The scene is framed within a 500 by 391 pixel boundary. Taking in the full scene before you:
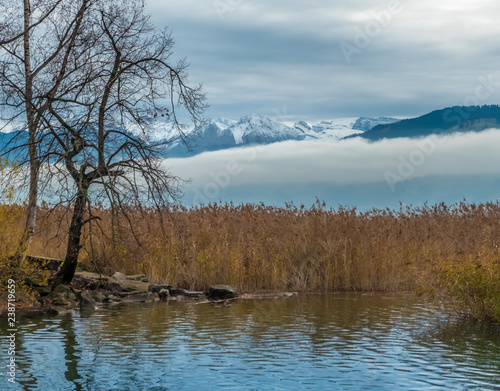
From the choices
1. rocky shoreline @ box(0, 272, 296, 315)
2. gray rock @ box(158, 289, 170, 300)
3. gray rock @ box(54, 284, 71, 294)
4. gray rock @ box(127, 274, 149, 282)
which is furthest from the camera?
gray rock @ box(127, 274, 149, 282)

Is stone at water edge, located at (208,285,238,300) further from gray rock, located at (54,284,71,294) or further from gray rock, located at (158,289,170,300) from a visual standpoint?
gray rock, located at (54,284,71,294)

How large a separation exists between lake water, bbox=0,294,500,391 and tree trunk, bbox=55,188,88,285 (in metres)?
1.84

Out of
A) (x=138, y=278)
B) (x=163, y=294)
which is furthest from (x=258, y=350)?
(x=138, y=278)

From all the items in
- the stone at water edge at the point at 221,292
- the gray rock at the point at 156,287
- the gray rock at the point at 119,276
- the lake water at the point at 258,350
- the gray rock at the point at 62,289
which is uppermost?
the gray rock at the point at 119,276

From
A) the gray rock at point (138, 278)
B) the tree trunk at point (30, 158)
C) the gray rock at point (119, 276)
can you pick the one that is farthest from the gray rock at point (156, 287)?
the tree trunk at point (30, 158)

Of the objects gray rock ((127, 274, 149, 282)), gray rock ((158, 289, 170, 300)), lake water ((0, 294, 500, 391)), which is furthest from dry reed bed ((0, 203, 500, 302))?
lake water ((0, 294, 500, 391))

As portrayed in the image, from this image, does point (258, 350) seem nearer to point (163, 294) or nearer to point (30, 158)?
point (163, 294)

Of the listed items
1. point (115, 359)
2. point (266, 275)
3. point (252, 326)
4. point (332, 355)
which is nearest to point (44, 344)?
point (115, 359)

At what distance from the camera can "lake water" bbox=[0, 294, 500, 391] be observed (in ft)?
26.3

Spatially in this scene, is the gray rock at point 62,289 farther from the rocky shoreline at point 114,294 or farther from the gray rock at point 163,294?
the gray rock at point 163,294

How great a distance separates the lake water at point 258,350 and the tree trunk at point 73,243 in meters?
1.84

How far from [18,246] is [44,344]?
518cm

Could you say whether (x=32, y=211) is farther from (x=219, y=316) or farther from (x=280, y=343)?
(x=280, y=343)

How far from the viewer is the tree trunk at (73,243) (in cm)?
1520
